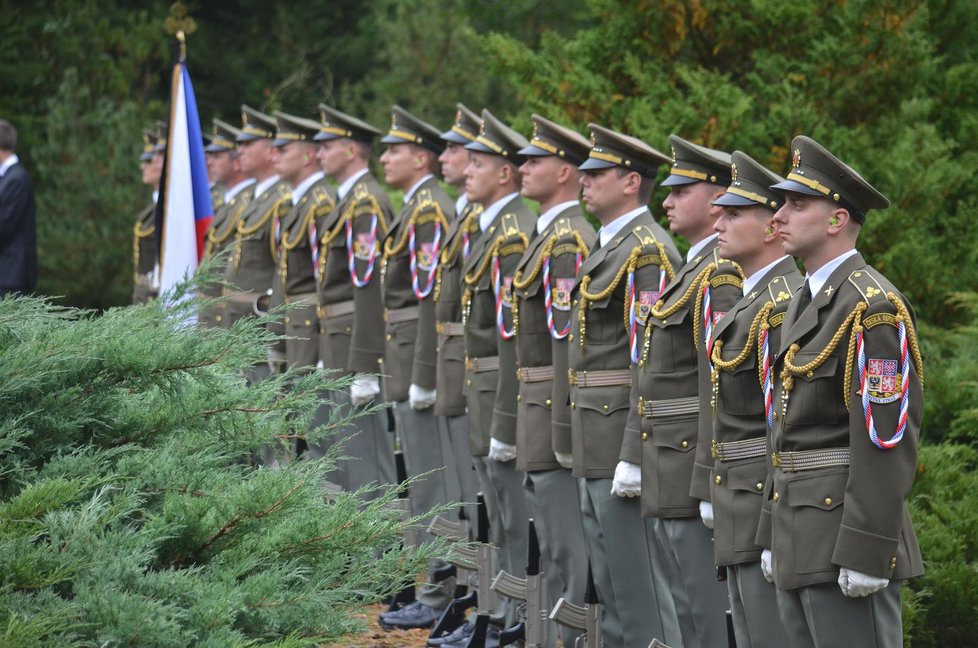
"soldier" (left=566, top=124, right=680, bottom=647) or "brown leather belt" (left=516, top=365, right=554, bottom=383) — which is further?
"brown leather belt" (left=516, top=365, right=554, bottom=383)

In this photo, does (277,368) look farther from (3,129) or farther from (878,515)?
(878,515)

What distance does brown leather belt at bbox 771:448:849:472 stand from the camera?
422cm

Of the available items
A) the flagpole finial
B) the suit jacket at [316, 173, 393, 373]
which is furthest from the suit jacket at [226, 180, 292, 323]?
the flagpole finial

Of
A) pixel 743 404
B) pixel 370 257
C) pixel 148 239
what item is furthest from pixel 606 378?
pixel 148 239

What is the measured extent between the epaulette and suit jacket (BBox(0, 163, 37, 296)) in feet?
24.2

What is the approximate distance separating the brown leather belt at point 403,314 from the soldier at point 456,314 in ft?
1.02

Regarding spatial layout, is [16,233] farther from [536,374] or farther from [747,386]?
[747,386]

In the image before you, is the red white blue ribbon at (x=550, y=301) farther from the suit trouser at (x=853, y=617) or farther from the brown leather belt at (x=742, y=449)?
the suit trouser at (x=853, y=617)

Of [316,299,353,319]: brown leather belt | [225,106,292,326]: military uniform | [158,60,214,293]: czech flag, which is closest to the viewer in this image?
[316,299,353,319]: brown leather belt

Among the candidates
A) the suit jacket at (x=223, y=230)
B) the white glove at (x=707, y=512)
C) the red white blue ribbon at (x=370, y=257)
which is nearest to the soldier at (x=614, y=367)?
the white glove at (x=707, y=512)

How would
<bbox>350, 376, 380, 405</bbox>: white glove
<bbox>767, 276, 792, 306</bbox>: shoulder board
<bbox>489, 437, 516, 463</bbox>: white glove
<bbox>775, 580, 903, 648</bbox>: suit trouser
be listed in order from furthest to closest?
<bbox>350, 376, 380, 405</bbox>: white glove
<bbox>489, 437, 516, 463</bbox>: white glove
<bbox>767, 276, 792, 306</bbox>: shoulder board
<bbox>775, 580, 903, 648</bbox>: suit trouser

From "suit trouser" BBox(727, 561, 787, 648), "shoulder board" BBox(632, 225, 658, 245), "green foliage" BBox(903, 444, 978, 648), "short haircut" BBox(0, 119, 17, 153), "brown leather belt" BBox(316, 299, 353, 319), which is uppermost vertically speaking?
"short haircut" BBox(0, 119, 17, 153)

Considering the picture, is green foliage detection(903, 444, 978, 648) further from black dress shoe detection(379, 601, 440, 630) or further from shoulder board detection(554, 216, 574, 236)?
black dress shoe detection(379, 601, 440, 630)

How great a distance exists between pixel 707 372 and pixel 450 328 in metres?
2.57
